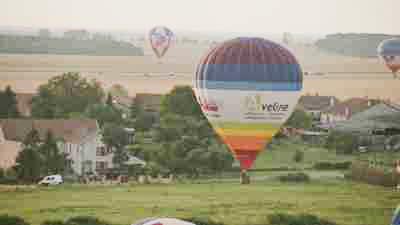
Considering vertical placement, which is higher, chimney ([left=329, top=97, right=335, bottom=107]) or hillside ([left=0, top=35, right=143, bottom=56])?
hillside ([left=0, top=35, right=143, bottom=56])

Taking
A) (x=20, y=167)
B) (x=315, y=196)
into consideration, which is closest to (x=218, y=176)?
(x=315, y=196)

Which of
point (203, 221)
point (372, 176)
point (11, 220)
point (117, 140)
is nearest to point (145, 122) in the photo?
point (117, 140)

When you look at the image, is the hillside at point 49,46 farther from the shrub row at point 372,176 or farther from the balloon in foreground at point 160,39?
the shrub row at point 372,176

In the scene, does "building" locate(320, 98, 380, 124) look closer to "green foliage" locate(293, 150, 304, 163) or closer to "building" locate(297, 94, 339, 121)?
"building" locate(297, 94, 339, 121)

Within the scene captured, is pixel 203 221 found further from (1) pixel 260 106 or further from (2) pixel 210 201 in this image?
(2) pixel 210 201

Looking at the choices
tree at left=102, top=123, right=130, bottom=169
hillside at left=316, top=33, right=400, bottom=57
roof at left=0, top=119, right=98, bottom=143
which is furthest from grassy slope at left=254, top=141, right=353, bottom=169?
roof at left=0, top=119, right=98, bottom=143

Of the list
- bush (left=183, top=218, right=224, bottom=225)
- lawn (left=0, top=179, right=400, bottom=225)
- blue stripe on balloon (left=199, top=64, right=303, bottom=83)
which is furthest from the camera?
lawn (left=0, top=179, right=400, bottom=225)
